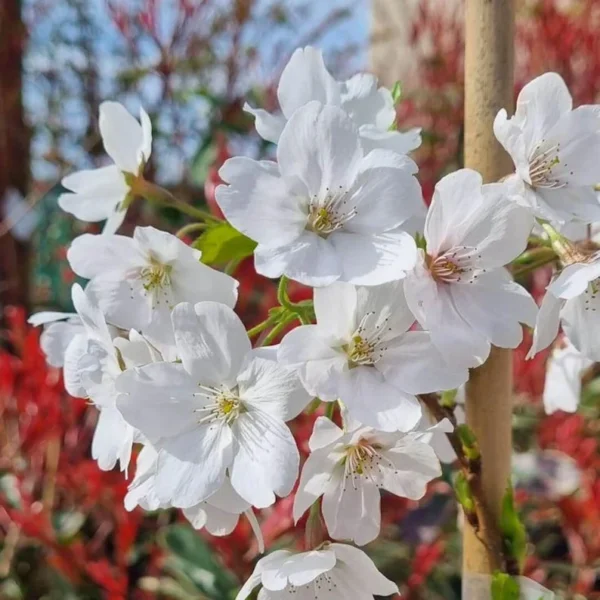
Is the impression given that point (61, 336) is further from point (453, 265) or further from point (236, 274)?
point (236, 274)

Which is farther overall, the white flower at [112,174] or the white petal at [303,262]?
the white flower at [112,174]

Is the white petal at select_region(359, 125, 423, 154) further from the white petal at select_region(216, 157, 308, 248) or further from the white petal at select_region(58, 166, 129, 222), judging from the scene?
the white petal at select_region(58, 166, 129, 222)

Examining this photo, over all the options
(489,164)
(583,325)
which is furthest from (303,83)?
(583,325)

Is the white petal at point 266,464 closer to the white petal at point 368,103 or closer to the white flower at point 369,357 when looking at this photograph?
the white flower at point 369,357

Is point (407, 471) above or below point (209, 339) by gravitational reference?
below

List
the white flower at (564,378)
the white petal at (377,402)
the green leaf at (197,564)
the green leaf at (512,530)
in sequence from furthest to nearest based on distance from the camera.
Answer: the green leaf at (197,564) < the white flower at (564,378) < the green leaf at (512,530) < the white petal at (377,402)

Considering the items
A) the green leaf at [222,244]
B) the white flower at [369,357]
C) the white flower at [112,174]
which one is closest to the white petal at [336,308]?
the white flower at [369,357]

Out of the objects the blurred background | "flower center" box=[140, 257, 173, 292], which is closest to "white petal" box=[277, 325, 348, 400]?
"flower center" box=[140, 257, 173, 292]
